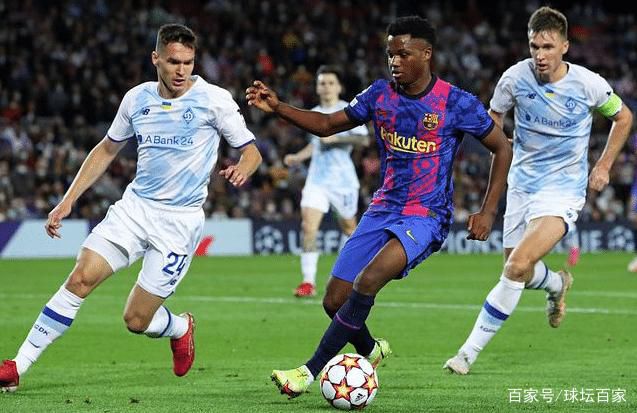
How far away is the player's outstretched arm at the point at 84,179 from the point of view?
7938 millimetres

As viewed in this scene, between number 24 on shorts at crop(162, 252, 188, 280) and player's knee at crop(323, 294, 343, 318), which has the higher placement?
number 24 on shorts at crop(162, 252, 188, 280)

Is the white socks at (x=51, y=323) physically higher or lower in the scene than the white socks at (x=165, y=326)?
higher

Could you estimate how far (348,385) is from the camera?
275 inches

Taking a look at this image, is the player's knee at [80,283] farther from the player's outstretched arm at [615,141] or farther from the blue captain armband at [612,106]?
the blue captain armband at [612,106]

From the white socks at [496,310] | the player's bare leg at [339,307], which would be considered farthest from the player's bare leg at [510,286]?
the player's bare leg at [339,307]

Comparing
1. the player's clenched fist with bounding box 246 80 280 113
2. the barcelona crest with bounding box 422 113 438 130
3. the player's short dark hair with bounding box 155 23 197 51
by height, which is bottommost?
the barcelona crest with bounding box 422 113 438 130

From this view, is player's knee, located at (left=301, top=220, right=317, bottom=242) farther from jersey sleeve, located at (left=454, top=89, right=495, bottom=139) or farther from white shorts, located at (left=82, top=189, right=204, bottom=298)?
jersey sleeve, located at (left=454, top=89, right=495, bottom=139)

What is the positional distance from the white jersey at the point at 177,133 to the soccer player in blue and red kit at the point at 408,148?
0.67 m

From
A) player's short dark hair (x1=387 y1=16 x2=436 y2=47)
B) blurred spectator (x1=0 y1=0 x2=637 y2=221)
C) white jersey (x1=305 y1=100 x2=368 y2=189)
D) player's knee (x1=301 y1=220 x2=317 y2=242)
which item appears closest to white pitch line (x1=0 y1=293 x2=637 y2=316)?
player's knee (x1=301 y1=220 x2=317 y2=242)

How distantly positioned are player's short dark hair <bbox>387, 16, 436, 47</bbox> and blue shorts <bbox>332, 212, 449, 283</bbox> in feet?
3.69

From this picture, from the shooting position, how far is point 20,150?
2441cm

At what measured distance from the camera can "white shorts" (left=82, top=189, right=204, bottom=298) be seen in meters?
8.16

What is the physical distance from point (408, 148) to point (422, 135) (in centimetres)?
12

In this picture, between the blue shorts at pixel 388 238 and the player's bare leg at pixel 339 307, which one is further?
the player's bare leg at pixel 339 307
